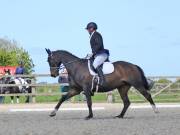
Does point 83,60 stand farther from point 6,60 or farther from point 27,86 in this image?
point 6,60

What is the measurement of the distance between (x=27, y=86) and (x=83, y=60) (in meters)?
9.83

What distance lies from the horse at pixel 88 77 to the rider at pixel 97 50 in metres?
0.25

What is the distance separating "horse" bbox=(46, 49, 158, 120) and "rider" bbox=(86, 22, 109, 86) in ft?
0.81

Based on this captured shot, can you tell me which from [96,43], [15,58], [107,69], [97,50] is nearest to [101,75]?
[107,69]

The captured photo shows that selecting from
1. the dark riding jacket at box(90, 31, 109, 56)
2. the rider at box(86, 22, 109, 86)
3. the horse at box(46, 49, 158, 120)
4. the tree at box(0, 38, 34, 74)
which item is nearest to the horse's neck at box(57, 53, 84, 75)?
the horse at box(46, 49, 158, 120)

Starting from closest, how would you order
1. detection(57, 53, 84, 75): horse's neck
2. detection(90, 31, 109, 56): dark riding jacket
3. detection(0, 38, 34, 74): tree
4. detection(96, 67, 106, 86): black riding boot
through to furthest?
1. detection(90, 31, 109, 56): dark riding jacket
2. detection(96, 67, 106, 86): black riding boot
3. detection(57, 53, 84, 75): horse's neck
4. detection(0, 38, 34, 74): tree

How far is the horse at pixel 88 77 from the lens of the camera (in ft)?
54.6

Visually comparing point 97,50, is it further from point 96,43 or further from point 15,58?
point 15,58

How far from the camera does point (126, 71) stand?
1684 centimetres

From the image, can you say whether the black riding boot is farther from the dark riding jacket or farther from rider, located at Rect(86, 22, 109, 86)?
the dark riding jacket

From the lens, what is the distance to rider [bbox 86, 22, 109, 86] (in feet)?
53.6

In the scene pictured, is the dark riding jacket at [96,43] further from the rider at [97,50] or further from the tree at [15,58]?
the tree at [15,58]

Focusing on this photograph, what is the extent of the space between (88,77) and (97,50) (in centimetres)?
80

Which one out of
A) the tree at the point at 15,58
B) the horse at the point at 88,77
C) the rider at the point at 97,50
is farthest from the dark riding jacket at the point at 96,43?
the tree at the point at 15,58
